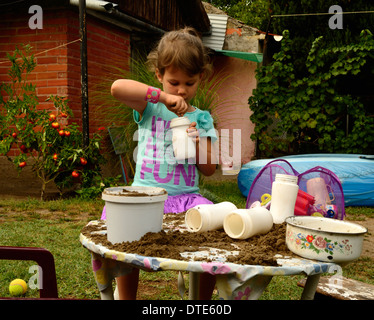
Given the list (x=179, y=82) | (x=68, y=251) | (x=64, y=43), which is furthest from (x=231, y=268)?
(x=64, y=43)

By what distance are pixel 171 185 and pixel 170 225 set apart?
1.57 ft

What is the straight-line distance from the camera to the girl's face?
5.26 ft

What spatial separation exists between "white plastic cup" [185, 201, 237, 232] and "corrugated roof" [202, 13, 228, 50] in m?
8.11

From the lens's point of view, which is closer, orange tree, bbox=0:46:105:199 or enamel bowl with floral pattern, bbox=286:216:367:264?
enamel bowl with floral pattern, bbox=286:216:367:264

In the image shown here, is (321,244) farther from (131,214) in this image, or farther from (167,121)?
(167,121)

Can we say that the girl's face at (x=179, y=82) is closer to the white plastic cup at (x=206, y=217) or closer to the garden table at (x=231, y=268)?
the white plastic cup at (x=206, y=217)

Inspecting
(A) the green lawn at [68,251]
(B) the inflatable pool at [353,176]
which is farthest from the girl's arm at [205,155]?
(B) the inflatable pool at [353,176]

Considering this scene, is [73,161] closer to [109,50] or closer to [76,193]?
[76,193]

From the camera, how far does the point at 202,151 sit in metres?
1.59

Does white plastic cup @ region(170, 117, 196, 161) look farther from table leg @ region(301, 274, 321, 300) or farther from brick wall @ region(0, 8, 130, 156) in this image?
brick wall @ region(0, 8, 130, 156)

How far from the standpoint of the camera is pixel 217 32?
923 centimetres

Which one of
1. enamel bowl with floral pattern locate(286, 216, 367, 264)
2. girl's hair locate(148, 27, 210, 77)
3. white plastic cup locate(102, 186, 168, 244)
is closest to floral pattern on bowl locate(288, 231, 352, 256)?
enamel bowl with floral pattern locate(286, 216, 367, 264)

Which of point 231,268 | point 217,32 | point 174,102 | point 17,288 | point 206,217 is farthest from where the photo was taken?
point 217,32

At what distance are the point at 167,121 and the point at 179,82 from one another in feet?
0.82
